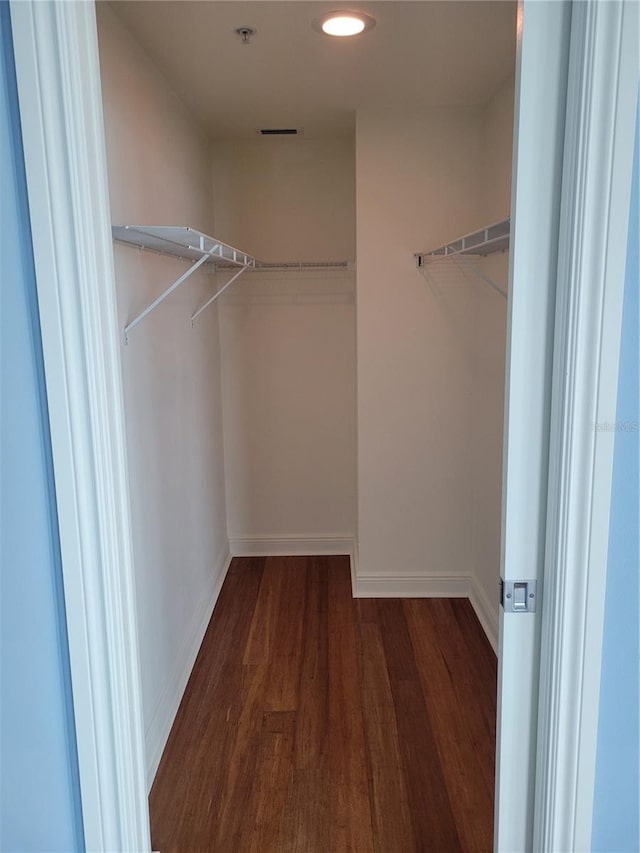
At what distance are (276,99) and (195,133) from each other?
0.54 meters

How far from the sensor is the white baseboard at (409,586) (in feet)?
11.6

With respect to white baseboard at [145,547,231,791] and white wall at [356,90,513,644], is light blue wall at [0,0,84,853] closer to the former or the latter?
white baseboard at [145,547,231,791]

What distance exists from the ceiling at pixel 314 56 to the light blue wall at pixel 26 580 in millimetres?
1266

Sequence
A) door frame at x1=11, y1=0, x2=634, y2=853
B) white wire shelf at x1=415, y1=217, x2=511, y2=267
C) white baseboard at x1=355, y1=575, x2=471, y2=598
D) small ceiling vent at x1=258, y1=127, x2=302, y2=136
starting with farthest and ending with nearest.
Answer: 1. white baseboard at x1=355, y1=575, x2=471, y2=598
2. small ceiling vent at x1=258, y1=127, x2=302, y2=136
3. white wire shelf at x1=415, y1=217, x2=511, y2=267
4. door frame at x1=11, y1=0, x2=634, y2=853

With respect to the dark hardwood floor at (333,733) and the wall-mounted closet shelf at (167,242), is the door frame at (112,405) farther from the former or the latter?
the dark hardwood floor at (333,733)

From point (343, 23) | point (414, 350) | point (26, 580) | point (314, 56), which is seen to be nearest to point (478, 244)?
point (343, 23)

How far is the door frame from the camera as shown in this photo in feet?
3.37

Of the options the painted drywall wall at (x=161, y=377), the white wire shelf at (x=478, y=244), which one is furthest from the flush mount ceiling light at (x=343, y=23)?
the white wire shelf at (x=478, y=244)

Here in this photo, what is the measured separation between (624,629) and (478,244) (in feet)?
4.59

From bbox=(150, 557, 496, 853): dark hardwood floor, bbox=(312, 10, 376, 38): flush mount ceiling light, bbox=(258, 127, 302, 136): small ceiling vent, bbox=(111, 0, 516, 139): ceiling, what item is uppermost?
bbox=(258, 127, 302, 136): small ceiling vent

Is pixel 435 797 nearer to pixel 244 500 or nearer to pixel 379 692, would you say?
pixel 379 692

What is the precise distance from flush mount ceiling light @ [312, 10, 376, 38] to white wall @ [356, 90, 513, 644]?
3.16ft

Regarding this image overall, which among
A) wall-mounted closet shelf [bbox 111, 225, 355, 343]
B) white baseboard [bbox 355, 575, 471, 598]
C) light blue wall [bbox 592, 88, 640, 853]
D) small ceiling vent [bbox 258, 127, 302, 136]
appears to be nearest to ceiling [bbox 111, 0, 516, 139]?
small ceiling vent [bbox 258, 127, 302, 136]

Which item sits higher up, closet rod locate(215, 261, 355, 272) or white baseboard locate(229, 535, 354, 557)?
closet rod locate(215, 261, 355, 272)
